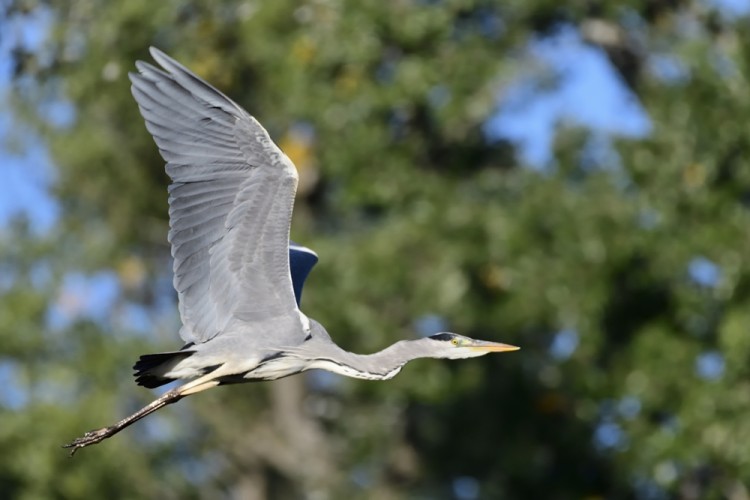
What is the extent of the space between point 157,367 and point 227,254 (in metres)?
0.60

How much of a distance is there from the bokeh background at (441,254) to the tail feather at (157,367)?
4.30 m

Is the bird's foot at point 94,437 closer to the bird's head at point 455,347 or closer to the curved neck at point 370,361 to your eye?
the curved neck at point 370,361

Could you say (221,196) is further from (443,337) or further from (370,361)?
(443,337)

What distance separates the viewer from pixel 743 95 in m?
14.4

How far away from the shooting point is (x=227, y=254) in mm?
8219

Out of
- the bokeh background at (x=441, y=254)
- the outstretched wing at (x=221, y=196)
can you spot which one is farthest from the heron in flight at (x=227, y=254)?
the bokeh background at (x=441, y=254)

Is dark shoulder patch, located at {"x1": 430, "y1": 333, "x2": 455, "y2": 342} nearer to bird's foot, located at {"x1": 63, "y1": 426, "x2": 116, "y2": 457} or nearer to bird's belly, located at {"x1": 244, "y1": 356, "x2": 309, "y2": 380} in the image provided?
bird's belly, located at {"x1": 244, "y1": 356, "x2": 309, "y2": 380}

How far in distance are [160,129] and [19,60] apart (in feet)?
10.4

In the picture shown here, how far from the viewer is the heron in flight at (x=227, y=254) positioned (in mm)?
8102

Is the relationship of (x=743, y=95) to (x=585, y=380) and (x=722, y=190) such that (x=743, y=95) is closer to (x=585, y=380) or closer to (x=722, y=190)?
(x=722, y=190)

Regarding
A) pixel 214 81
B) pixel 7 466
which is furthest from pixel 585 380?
pixel 7 466

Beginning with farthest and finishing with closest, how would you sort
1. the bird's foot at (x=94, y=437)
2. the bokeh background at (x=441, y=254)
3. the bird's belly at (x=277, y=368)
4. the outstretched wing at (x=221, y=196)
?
the bokeh background at (x=441, y=254), the bird's foot at (x=94, y=437), the bird's belly at (x=277, y=368), the outstretched wing at (x=221, y=196)

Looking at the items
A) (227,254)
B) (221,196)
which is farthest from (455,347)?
(221,196)

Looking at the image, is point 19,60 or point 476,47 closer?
point 19,60
